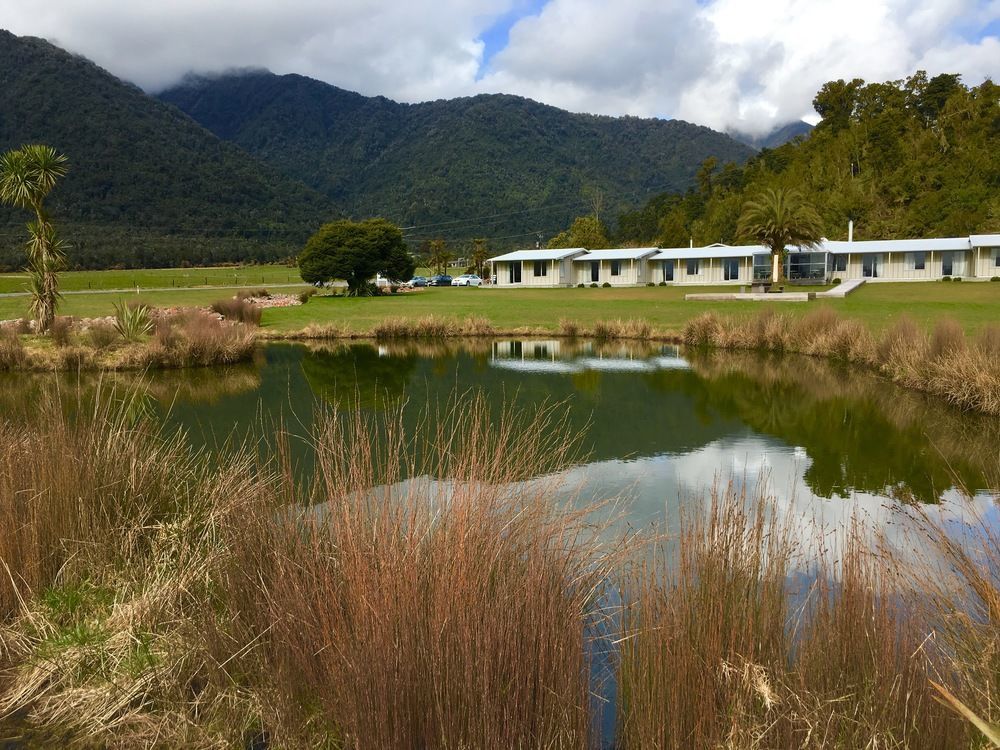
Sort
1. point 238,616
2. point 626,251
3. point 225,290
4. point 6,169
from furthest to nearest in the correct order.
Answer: point 626,251 → point 225,290 → point 6,169 → point 238,616

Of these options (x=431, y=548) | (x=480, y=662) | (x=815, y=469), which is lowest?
(x=815, y=469)

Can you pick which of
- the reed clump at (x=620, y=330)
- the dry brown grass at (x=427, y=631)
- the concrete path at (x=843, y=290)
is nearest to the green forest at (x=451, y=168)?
the concrete path at (x=843, y=290)

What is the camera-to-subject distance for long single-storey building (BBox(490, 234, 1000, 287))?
45938 millimetres

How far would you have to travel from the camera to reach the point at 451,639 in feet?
9.34

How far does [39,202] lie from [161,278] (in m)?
41.9

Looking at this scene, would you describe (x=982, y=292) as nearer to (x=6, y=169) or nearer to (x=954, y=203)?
(x=954, y=203)

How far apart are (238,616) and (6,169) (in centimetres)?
1996

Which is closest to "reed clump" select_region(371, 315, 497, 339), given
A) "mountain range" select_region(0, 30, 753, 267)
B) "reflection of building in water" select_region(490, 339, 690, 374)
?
"reflection of building in water" select_region(490, 339, 690, 374)

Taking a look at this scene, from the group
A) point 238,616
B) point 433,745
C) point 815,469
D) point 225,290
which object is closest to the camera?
point 433,745

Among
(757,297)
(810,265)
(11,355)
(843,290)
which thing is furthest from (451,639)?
(810,265)

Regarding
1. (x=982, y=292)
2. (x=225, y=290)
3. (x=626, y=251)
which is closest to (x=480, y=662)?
(x=982, y=292)

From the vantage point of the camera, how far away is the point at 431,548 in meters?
3.27

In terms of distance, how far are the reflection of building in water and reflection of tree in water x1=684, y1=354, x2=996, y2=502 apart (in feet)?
5.71

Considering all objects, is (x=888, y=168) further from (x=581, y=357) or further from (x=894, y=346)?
(x=894, y=346)
